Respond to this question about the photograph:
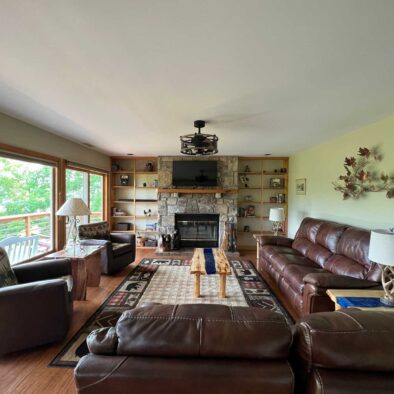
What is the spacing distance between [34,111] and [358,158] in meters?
4.33

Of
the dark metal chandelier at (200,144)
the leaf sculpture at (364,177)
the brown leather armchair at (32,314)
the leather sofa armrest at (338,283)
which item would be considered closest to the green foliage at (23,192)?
the brown leather armchair at (32,314)

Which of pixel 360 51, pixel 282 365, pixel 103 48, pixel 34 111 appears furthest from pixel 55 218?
pixel 360 51

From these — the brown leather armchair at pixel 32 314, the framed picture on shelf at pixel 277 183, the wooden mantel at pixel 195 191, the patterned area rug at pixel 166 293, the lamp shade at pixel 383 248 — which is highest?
the framed picture on shelf at pixel 277 183

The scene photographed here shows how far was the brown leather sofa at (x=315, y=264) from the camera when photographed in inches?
86.7

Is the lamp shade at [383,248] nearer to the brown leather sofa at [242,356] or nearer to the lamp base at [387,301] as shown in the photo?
the lamp base at [387,301]

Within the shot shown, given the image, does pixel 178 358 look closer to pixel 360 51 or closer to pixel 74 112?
pixel 360 51

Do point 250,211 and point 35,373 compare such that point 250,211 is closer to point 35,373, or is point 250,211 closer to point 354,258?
point 354,258

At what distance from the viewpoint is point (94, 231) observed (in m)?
4.21

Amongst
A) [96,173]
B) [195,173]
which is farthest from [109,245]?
[195,173]

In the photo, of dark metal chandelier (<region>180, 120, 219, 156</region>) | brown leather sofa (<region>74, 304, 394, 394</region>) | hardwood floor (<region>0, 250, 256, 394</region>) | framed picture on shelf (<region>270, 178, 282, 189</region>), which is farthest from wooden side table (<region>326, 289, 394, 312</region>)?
framed picture on shelf (<region>270, 178, 282, 189</region>)

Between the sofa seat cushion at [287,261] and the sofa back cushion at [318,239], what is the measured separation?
0.12 m

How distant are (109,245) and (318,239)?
3.42m

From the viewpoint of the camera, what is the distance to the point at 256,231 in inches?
239

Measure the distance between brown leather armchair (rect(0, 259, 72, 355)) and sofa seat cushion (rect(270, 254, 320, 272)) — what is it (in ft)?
8.77
